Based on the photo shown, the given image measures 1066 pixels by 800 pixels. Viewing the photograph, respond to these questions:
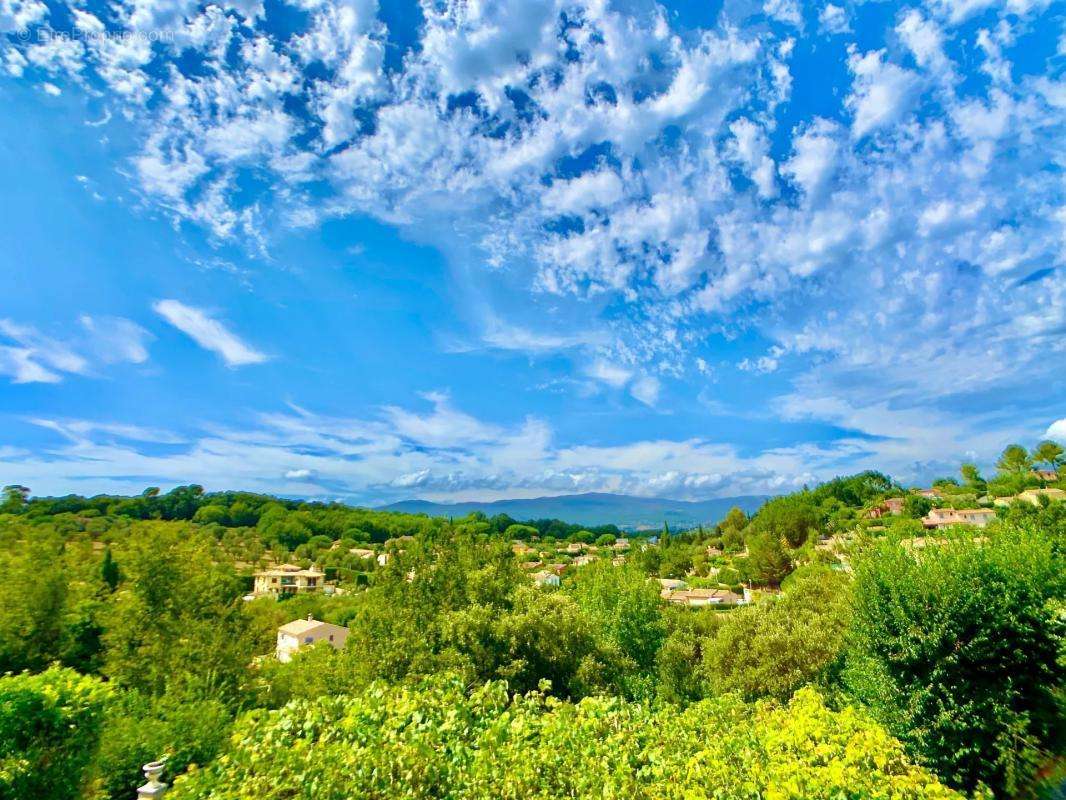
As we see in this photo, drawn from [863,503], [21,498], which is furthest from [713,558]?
[21,498]

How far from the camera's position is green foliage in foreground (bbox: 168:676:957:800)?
165 inches

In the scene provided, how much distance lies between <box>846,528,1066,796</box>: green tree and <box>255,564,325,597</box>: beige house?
77.1m

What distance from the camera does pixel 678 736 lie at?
18.8 feet

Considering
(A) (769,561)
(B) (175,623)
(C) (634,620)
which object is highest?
(B) (175,623)

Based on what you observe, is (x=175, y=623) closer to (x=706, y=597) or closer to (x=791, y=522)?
(x=706, y=597)

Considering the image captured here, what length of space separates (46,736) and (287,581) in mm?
79372

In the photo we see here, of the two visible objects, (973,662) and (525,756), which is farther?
(973,662)

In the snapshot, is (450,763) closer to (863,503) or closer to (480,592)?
(480,592)

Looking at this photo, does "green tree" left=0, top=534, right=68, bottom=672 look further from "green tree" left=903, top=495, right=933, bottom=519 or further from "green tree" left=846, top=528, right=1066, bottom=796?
"green tree" left=903, top=495, right=933, bottom=519

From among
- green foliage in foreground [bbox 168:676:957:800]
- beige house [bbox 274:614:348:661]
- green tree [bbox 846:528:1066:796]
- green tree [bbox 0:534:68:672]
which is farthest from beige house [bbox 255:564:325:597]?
green foliage in foreground [bbox 168:676:957:800]

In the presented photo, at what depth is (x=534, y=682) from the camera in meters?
14.2

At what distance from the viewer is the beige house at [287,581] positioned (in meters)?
76.7

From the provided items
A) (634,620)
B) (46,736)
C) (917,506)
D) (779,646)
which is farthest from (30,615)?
(917,506)

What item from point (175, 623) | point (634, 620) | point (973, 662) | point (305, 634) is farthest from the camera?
point (305, 634)
